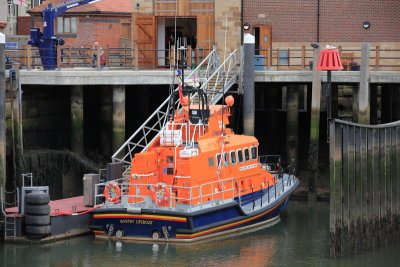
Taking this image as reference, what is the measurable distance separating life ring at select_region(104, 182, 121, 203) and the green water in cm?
115

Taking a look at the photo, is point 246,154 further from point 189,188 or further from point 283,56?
point 283,56

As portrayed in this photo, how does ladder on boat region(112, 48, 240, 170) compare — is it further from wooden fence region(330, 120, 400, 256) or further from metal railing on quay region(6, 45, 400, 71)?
wooden fence region(330, 120, 400, 256)

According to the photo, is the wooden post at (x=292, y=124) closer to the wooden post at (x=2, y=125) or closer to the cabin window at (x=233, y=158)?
the cabin window at (x=233, y=158)

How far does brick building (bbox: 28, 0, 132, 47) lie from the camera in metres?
54.4

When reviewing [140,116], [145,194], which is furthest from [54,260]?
[140,116]

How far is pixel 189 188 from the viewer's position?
87.4 ft

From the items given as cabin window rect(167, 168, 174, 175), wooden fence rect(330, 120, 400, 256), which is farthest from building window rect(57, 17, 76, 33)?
wooden fence rect(330, 120, 400, 256)

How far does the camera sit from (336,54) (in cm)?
2759

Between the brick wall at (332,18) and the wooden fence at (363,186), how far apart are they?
9709mm

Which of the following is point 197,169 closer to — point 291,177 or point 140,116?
point 291,177

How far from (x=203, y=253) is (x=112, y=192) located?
120 inches

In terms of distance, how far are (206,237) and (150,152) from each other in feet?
8.76

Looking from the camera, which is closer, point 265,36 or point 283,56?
point 283,56

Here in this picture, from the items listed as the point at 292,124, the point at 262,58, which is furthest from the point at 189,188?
the point at 262,58
